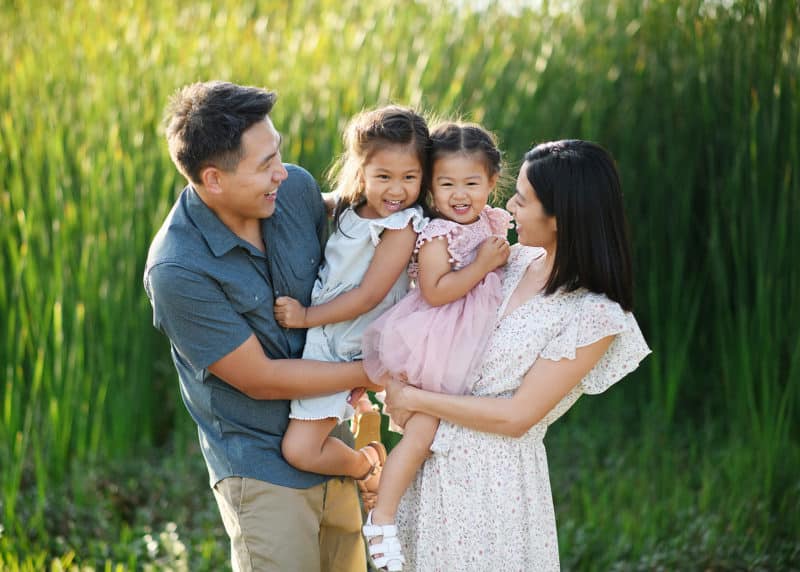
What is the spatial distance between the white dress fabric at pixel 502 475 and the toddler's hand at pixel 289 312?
1.37 feet

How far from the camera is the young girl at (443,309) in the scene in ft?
7.67

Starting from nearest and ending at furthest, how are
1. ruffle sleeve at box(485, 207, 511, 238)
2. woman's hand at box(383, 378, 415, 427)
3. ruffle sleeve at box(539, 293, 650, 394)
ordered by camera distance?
ruffle sleeve at box(539, 293, 650, 394) < woman's hand at box(383, 378, 415, 427) < ruffle sleeve at box(485, 207, 511, 238)

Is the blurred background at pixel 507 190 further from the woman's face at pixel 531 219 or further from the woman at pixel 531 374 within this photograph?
the woman's face at pixel 531 219

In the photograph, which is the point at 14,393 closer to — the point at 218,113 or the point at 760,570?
the point at 218,113

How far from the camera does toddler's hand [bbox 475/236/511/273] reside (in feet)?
7.80

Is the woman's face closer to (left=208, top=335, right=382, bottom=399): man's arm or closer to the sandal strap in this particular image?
(left=208, top=335, right=382, bottom=399): man's arm

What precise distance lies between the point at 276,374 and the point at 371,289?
1.04ft

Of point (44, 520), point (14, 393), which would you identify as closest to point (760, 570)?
point (44, 520)

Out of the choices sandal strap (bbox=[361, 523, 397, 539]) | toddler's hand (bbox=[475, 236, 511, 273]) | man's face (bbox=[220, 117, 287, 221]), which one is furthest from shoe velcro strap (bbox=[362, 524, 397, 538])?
man's face (bbox=[220, 117, 287, 221])

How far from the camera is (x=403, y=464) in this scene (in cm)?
233

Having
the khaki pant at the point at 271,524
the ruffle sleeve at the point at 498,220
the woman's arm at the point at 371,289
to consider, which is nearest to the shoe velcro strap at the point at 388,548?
the khaki pant at the point at 271,524

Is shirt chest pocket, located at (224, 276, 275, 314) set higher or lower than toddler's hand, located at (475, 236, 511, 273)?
lower

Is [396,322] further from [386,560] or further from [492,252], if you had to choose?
[386,560]

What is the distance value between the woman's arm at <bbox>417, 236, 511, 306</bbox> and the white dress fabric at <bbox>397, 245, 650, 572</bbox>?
11 centimetres
